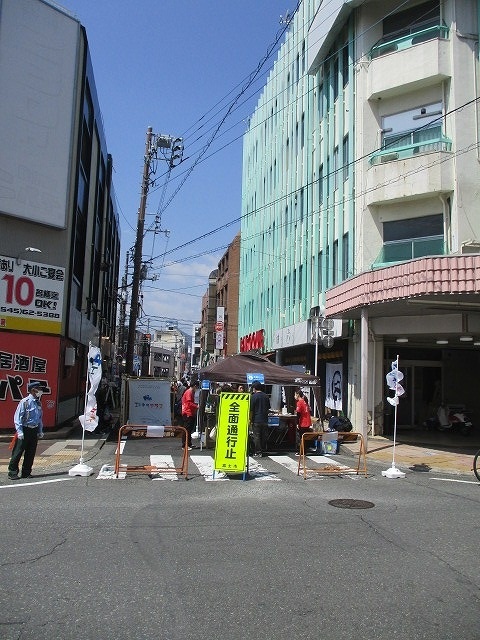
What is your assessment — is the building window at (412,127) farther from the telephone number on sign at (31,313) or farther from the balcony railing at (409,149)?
the telephone number on sign at (31,313)

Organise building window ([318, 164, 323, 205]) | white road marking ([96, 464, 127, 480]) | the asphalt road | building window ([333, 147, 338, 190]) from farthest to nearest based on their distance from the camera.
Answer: building window ([318, 164, 323, 205]), building window ([333, 147, 338, 190]), white road marking ([96, 464, 127, 480]), the asphalt road

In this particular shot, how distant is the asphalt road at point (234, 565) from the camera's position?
14.2 feet

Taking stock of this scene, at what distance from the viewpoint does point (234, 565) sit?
18.8 feet

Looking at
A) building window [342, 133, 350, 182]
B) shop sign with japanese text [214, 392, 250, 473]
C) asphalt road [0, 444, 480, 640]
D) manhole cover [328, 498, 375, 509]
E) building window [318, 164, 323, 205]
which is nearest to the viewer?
asphalt road [0, 444, 480, 640]

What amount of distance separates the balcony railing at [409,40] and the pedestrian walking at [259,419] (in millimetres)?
12931

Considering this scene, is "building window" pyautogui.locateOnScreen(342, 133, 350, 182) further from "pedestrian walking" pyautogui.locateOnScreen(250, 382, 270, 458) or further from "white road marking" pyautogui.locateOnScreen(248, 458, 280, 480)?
"white road marking" pyautogui.locateOnScreen(248, 458, 280, 480)

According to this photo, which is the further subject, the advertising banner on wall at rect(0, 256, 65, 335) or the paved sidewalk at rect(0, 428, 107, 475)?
the advertising banner on wall at rect(0, 256, 65, 335)

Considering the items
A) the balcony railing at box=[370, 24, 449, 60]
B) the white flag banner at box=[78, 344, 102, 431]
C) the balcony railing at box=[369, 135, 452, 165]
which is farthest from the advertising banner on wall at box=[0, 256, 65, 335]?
the balcony railing at box=[370, 24, 449, 60]

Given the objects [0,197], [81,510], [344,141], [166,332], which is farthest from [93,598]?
[166,332]

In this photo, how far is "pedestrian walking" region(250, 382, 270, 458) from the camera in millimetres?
14211

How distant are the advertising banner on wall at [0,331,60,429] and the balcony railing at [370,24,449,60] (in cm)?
1452

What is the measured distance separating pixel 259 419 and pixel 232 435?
309cm

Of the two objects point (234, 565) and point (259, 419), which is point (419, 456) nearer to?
point (259, 419)

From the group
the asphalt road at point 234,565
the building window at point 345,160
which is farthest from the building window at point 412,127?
the asphalt road at point 234,565
